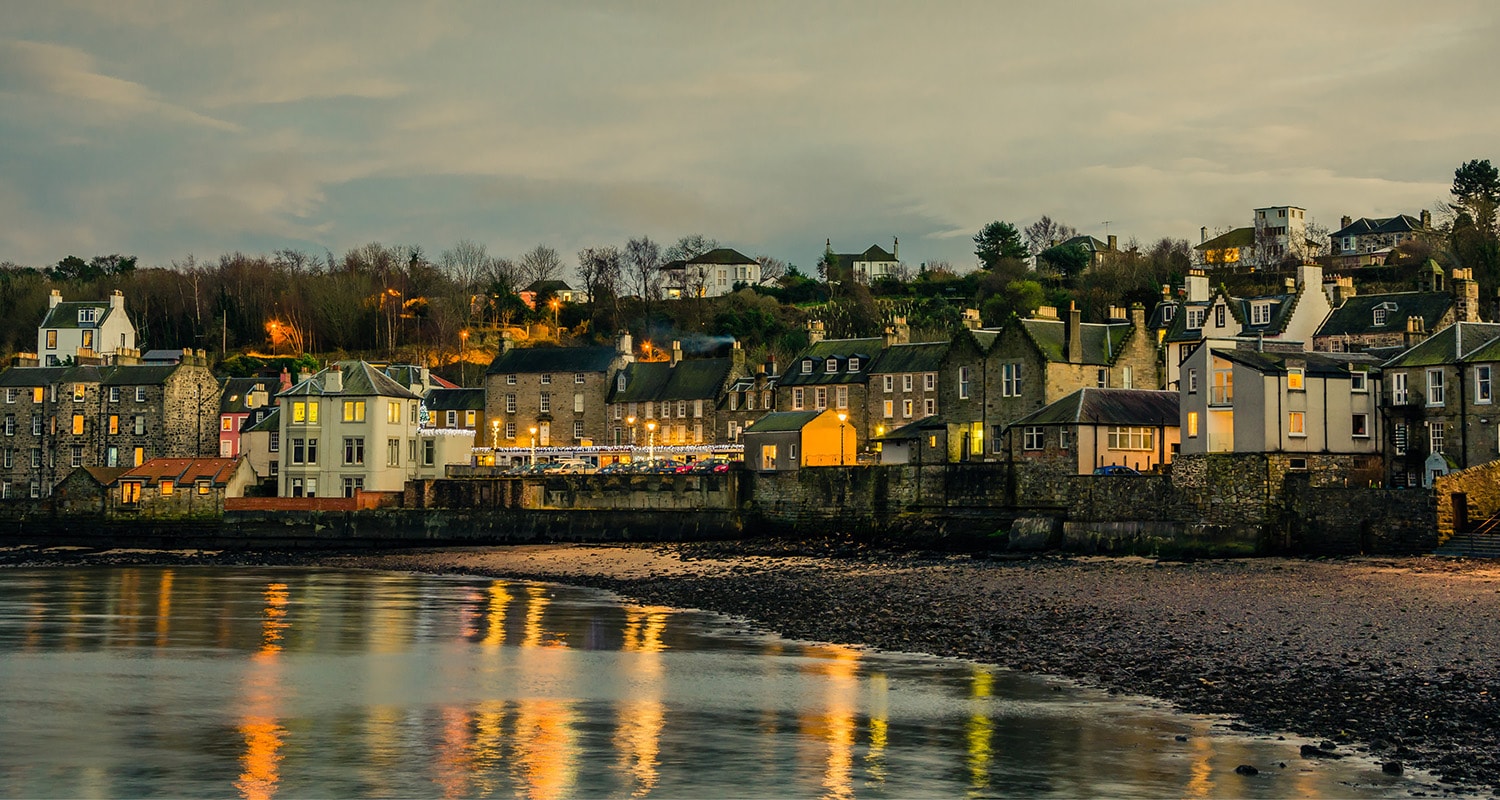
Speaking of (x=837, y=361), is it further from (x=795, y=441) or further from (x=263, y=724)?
(x=263, y=724)

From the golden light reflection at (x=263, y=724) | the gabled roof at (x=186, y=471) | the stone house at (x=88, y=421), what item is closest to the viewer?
the golden light reflection at (x=263, y=724)

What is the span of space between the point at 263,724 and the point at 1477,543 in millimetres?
31997

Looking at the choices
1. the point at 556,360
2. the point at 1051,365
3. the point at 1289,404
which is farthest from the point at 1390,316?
the point at 556,360

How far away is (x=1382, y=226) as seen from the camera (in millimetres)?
118562

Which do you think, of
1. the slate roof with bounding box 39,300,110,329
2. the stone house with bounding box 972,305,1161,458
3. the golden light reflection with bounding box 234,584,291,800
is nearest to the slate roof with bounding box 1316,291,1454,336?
the stone house with bounding box 972,305,1161,458

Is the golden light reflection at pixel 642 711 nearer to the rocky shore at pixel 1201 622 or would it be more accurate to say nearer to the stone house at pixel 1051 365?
the rocky shore at pixel 1201 622

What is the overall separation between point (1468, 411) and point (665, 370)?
5050 centimetres

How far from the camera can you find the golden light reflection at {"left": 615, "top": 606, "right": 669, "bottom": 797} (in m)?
18.1

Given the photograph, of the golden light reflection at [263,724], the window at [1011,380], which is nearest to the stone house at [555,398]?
the window at [1011,380]

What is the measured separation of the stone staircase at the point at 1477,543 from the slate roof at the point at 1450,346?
27.0 feet

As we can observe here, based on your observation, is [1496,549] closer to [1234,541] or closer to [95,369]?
[1234,541]

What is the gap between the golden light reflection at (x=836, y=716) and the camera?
17.7 metres

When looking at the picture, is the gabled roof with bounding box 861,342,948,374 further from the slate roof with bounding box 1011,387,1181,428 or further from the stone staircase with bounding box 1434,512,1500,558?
the stone staircase with bounding box 1434,512,1500,558

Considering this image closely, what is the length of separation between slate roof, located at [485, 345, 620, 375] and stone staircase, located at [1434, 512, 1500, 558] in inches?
2191
